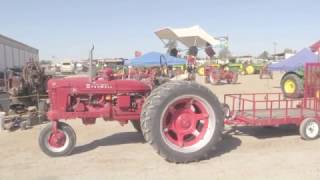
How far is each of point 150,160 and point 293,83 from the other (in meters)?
12.6

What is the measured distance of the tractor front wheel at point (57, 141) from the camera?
24.0 feet

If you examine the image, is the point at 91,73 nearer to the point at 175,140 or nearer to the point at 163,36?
the point at 175,140

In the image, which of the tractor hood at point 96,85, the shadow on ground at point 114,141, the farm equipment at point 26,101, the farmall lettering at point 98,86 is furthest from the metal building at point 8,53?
the farmall lettering at point 98,86

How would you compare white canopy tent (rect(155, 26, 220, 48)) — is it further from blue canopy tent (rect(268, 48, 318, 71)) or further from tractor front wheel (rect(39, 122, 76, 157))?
tractor front wheel (rect(39, 122, 76, 157))

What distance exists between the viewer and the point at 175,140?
7.24 meters

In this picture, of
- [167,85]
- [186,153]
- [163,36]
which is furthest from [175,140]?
[163,36]

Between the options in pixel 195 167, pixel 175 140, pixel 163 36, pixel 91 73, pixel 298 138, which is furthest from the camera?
pixel 163 36

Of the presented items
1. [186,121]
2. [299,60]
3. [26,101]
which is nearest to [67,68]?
[299,60]

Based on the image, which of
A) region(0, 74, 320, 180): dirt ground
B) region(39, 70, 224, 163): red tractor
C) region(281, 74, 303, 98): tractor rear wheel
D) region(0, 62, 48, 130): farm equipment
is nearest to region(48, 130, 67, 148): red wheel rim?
region(39, 70, 224, 163): red tractor

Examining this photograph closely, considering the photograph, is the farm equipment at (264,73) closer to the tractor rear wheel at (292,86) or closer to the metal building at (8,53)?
the tractor rear wheel at (292,86)

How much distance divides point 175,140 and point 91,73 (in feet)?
5.84

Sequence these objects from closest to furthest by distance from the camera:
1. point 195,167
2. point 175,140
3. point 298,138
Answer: point 195,167 < point 175,140 < point 298,138

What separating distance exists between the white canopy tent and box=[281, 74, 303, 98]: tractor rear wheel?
43.5ft

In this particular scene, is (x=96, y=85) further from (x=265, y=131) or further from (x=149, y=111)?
(x=265, y=131)
